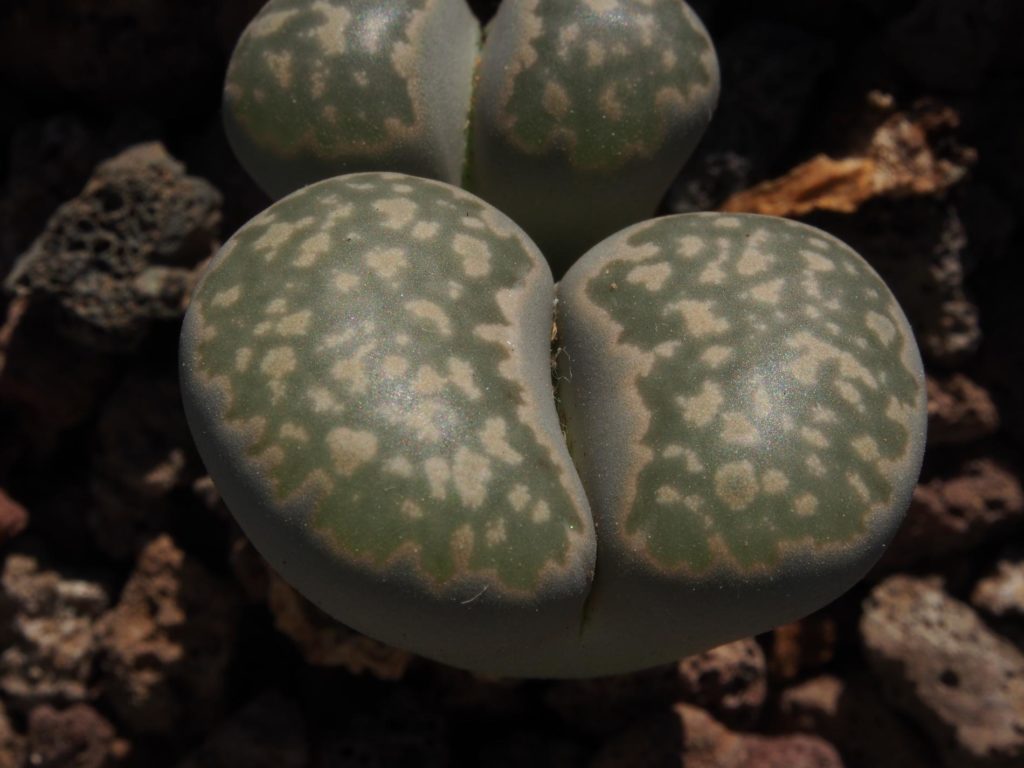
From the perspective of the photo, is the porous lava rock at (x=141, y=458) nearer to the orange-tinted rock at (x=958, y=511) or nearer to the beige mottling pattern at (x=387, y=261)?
the beige mottling pattern at (x=387, y=261)

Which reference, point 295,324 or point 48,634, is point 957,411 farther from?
point 48,634

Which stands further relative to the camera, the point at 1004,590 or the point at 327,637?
the point at 1004,590

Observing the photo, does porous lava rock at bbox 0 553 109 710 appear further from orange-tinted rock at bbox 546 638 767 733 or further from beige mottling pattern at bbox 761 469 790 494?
beige mottling pattern at bbox 761 469 790 494

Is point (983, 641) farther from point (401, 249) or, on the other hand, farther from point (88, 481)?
point (88, 481)

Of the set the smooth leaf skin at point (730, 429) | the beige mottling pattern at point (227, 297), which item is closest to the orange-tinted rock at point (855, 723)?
the smooth leaf skin at point (730, 429)

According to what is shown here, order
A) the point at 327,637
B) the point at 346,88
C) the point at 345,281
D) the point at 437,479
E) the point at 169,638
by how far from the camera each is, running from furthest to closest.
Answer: the point at 169,638 < the point at 327,637 < the point at 346,88 < the point at 345,281 < the point at 437,479

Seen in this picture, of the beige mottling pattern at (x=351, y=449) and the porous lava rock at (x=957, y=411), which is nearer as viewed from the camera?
the beige mottling pattern at (x=351, y=449)

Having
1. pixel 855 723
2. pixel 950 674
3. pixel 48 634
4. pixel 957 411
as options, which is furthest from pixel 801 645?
pixel 48 634
